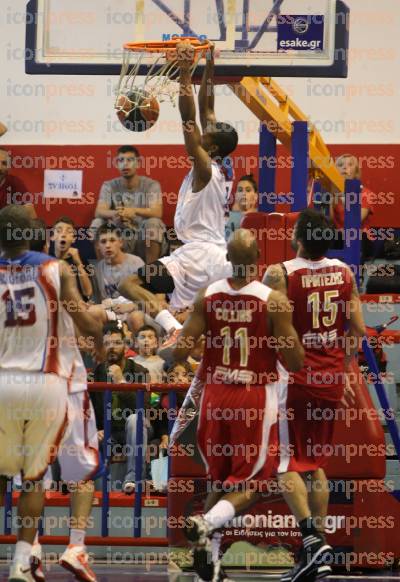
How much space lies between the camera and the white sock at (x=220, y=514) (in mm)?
8336

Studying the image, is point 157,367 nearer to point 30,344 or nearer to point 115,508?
point 115,508

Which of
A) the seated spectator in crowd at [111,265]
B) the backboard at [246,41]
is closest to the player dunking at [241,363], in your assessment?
the backboard at [246,41]

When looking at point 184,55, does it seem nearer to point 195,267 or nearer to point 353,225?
point 195,267

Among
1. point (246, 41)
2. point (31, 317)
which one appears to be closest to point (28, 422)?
point (31, 317)

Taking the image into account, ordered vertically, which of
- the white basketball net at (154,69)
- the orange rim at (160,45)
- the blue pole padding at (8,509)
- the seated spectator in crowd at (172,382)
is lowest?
the blue pole padding at (8,509)

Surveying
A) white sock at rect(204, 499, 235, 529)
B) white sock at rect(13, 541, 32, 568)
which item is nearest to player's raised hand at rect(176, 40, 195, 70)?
white sock at rect(204, 499, 235, 529)

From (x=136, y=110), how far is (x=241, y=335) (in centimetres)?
390

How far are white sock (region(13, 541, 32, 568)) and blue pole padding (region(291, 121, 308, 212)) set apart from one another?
4.16 m

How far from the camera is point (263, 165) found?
39.0 ft

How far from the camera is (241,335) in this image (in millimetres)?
8578

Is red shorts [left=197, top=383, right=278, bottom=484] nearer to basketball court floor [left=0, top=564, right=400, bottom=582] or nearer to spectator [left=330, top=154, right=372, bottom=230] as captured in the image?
basketball court floor [left=0, top=564, right=400, bottom=582]

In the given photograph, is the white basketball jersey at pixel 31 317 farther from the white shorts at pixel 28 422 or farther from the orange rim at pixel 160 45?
the orange rim at pixel 160 45

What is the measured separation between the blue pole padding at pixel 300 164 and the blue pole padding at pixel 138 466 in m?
2.01

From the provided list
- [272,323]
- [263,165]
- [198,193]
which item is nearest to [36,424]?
[272,323]
